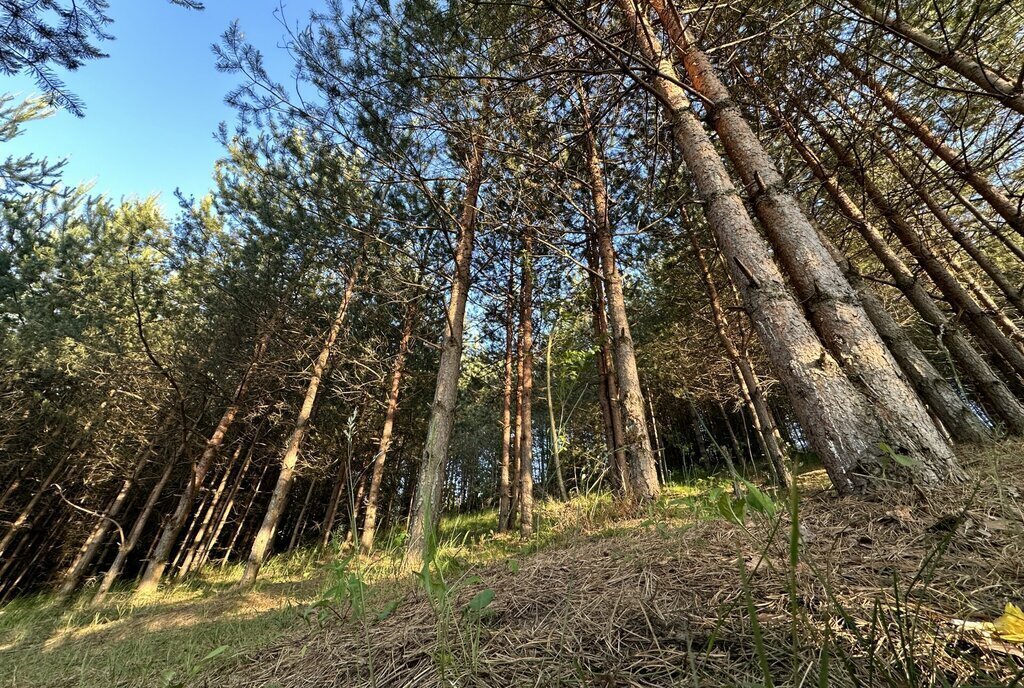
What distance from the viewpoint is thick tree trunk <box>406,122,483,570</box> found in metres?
4.46

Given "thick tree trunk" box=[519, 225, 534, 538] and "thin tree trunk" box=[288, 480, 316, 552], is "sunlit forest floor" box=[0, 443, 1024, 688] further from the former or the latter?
"thin tree trunk" box=[288, 480, 316, 552]

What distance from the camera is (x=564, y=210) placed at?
725 centimetres

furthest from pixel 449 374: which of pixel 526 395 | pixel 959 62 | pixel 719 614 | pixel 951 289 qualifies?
pixel 951 289

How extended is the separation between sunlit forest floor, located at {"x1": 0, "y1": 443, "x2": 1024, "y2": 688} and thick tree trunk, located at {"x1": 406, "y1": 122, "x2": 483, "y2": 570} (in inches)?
83.9

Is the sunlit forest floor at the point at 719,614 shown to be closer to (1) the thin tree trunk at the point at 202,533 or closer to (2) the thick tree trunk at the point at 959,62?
(2) the thick tree trunk at the point at 959,62

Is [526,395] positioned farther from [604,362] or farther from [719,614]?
[719,614]

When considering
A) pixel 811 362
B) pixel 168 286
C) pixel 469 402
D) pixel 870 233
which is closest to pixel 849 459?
pixel 811 362

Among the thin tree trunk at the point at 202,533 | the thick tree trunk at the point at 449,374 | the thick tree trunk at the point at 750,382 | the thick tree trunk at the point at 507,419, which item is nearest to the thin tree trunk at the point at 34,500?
the thin tree trunk at the point at 202,533

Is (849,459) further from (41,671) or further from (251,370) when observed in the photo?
(251,370)

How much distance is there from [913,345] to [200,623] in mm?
8420

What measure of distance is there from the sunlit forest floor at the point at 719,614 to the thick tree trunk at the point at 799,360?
23cm

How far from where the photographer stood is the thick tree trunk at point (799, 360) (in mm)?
1943

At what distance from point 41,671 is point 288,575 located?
6.26m

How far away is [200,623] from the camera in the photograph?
3930mm
